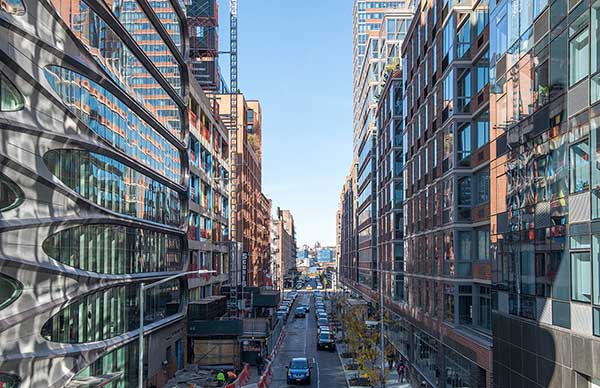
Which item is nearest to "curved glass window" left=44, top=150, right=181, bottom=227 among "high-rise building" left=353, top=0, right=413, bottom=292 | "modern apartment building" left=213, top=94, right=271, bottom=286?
"modern apartment building" left=213, top=94, right=271, bottom=286

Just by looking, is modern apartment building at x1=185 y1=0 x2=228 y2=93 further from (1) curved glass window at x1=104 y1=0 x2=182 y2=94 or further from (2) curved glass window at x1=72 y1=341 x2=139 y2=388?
(2) curved glass window at x1=72 y1=341 x2=139 y2=388

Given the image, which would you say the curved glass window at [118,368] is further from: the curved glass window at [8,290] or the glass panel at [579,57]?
the glass panel at [579,57]

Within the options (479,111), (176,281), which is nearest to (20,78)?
(479,111)

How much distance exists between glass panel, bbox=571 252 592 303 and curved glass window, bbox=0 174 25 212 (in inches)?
760

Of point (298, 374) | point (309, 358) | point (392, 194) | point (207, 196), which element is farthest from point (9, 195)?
point (392, 194)

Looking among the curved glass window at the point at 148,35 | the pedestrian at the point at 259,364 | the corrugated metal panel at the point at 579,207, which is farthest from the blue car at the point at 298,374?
the corrugated metal panel at the point at 579,207

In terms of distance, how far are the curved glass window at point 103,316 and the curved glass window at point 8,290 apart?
9.53ft

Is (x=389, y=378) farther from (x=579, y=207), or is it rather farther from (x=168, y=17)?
(x=579, y=207)

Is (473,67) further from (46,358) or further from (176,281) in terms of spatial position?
(176,281)

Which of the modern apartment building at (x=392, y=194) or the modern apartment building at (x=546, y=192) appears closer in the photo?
the modern apartment building at (x=546, y=192)

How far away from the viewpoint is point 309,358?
55.8 m

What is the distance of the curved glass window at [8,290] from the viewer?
22.0 metres

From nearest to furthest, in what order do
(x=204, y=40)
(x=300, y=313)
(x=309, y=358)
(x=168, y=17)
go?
1. (x=168, y=17)
2. (x=309, y=358)
3. (x=204, y=40)
4. (x=300, y=313)

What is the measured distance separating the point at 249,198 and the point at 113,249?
211 ft
